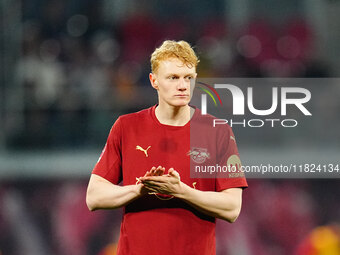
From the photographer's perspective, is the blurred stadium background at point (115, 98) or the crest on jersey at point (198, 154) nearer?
the crest on jersey at point (198, 154)

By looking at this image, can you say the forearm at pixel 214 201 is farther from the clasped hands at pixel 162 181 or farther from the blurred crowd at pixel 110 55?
the blurred crowd at pixel 110 55

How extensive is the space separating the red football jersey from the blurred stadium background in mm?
2521

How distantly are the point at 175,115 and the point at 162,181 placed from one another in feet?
1.21

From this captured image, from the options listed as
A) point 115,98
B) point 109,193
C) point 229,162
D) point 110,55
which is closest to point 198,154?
point 229,162

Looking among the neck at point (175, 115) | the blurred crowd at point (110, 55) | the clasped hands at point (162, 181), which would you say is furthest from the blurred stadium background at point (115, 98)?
the clasped hands at point (162, 181)

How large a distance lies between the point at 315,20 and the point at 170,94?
5.14 metres

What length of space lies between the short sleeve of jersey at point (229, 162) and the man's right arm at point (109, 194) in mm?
348

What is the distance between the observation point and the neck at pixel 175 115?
2287 millimetres

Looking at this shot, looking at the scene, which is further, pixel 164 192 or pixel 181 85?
pixel 181 85

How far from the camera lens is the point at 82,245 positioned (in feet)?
16.1

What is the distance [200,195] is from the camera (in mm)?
2115

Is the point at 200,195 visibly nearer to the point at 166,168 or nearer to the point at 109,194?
the point at 166,168

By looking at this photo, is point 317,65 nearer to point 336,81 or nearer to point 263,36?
point 336,81

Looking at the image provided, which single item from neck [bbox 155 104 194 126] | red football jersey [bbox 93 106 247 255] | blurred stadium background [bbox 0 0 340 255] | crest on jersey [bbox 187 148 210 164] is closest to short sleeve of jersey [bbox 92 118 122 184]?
red football jersey [bbox 93 106 247 255]
